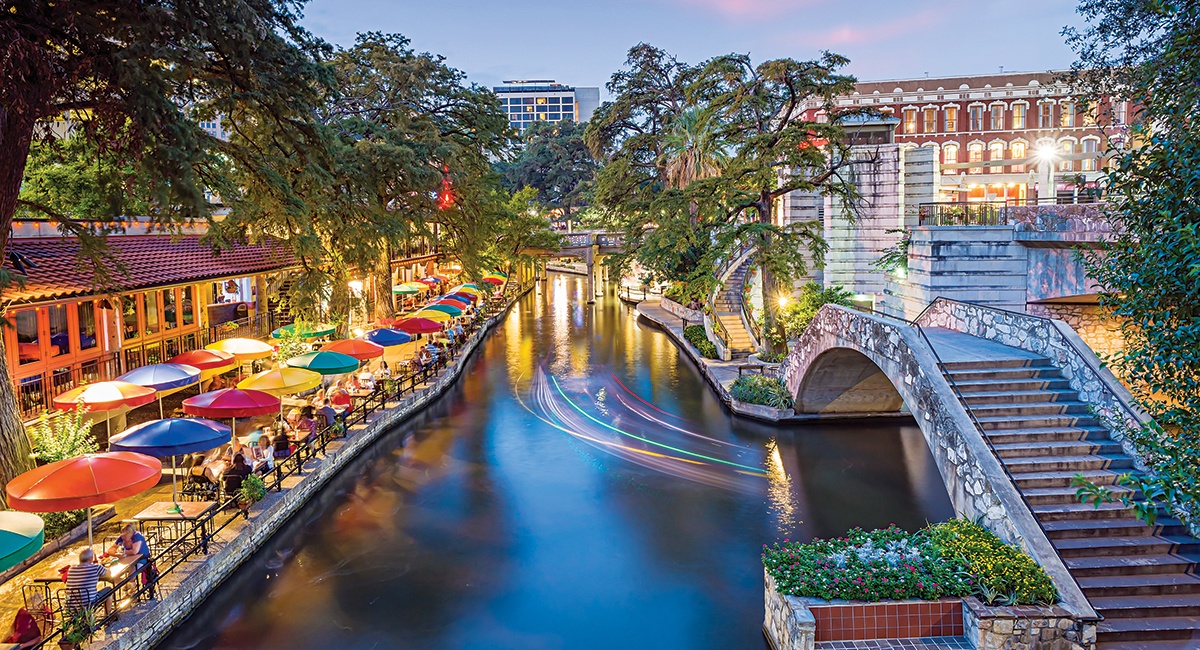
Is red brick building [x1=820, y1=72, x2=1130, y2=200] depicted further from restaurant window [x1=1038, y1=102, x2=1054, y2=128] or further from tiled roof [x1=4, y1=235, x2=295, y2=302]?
tiled roof [x1=4, y1=235, x2=295, y2=302]

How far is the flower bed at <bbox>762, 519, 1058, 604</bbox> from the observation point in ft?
35.3

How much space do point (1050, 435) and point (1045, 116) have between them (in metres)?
53.8

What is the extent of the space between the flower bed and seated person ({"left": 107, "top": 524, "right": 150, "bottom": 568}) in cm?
984

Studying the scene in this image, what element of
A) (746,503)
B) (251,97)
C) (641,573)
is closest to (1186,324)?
(641,573)

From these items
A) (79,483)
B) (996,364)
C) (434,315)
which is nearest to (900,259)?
(996,364)

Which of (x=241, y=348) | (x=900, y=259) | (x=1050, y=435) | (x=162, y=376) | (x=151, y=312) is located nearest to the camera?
(x=1050, y=435)

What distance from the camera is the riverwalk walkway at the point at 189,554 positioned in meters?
11.4

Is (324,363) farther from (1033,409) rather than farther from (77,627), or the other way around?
Answer: (1033,409)

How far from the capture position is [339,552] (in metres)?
15.2

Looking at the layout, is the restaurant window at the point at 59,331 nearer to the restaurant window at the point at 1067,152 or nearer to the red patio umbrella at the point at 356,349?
the red patio umbrella at the point at 356,349

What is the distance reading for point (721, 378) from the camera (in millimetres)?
30312

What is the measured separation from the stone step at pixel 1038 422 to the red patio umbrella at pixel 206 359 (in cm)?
1949

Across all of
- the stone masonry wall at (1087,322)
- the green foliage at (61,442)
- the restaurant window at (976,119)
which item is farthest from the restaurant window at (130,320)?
the restaurant window at (976,119)

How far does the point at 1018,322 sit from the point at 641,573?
9523 mm
